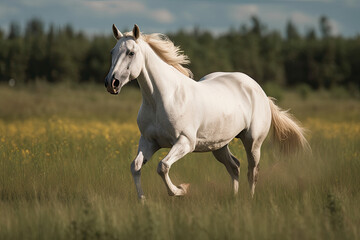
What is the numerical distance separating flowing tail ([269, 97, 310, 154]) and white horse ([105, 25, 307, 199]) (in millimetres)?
947

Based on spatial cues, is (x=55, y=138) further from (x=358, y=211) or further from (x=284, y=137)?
(x=358, y=211)

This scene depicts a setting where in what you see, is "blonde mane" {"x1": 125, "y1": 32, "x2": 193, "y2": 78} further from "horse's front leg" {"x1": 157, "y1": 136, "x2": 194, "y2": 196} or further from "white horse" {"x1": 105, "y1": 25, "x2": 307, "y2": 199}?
"horse's front leg" {"x1": 157, "y1": 136, "x2": 194, "y2": 196}

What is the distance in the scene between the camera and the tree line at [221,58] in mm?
48344

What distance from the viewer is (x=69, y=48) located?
49781mm

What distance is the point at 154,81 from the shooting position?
536 cm

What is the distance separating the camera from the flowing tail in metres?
7.43

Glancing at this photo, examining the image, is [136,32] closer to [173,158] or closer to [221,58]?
[173,158]

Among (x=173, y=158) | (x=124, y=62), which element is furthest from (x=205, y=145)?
(x=124, y=62)

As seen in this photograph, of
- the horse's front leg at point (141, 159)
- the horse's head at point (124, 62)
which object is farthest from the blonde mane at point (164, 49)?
the horse's front leg at point (141, 159)

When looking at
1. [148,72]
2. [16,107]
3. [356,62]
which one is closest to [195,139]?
[148,72]

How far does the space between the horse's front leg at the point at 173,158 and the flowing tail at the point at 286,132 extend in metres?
2.42

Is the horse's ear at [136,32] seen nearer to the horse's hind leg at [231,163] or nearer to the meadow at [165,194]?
the meadow at [165,194]

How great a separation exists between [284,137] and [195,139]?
2.54 metres

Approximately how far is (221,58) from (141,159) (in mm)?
45784
